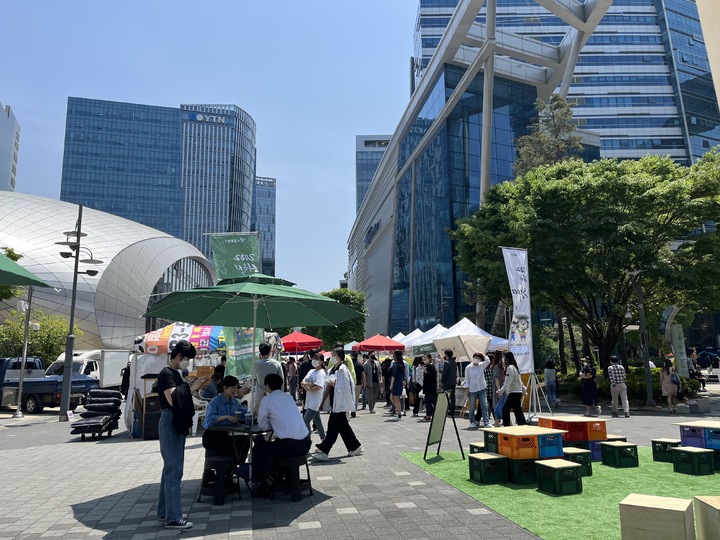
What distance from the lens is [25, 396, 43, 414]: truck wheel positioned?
19984 mm

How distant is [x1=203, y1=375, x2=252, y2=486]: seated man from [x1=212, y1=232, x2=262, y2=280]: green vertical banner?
7.89 meters

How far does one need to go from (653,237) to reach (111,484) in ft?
68.0

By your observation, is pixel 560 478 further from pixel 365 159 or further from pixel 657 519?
pixel 365 159

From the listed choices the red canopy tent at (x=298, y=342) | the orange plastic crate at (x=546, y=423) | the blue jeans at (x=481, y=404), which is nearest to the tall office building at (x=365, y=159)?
the red canopy tent at (x=298, y=342)

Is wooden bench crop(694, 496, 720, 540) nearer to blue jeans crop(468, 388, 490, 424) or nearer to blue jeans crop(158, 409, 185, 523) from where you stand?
blue jeans crop(158, 409, 185, 523)

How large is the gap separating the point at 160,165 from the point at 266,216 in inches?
2703

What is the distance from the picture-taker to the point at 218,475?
250 inches

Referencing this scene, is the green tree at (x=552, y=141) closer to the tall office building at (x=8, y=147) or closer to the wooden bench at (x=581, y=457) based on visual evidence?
the wooden bench at (x=581, y=457)

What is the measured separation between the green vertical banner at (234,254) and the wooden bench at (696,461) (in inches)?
423

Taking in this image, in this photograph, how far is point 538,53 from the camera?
4025cm

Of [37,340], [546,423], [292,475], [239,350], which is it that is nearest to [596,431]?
[546,423]

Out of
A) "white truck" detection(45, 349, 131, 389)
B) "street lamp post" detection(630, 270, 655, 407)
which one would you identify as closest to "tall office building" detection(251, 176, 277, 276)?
"white truck" detection(45, 349, 131, 389)

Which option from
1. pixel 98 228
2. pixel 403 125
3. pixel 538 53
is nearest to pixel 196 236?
pixel 98 228

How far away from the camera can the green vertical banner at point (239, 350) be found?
43.3ft
